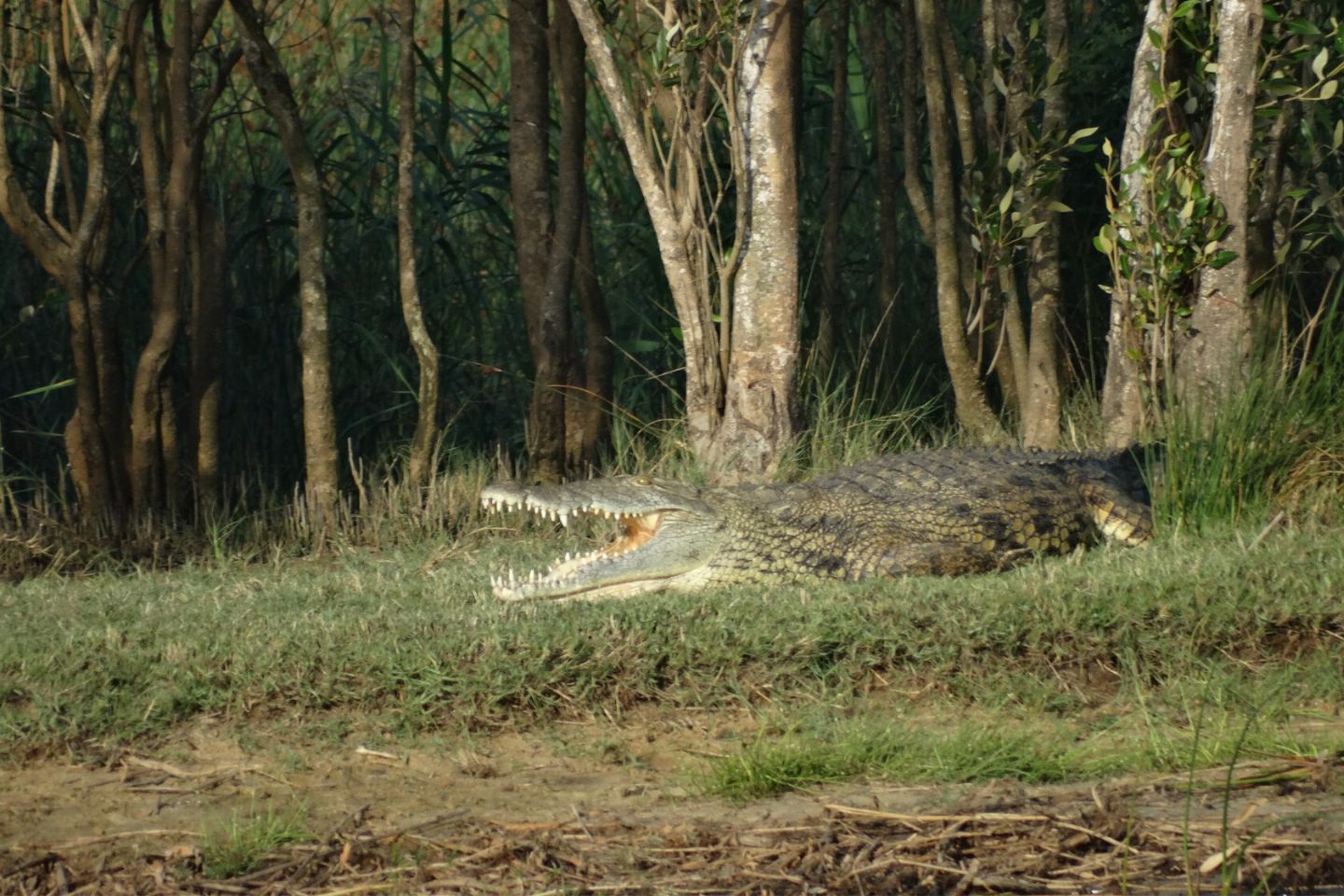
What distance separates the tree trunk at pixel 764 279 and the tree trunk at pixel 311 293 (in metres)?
1.55

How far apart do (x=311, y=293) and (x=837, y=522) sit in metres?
2.25

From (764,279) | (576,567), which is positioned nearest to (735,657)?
(576,567)

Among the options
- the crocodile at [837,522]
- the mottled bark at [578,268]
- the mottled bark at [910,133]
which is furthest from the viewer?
the mottled bark at [910,133]

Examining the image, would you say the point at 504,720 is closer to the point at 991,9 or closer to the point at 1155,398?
the point at 1155,398

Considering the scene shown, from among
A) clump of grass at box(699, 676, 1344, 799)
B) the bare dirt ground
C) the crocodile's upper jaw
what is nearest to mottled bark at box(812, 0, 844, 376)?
the crocodile's upper jaw

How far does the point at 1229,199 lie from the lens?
5.87 m

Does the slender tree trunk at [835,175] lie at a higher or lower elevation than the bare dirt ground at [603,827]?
higher

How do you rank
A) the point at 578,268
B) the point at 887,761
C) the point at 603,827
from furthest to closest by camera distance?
the point at 578,268 → the point at 887,761 → the point at 603,827

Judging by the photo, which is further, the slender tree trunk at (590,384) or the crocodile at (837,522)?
the slender tree trunk at (590,384)

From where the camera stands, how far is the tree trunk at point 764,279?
6.32m

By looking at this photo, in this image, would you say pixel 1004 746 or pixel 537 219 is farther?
pixel 537 219

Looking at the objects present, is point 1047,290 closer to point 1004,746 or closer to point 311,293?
point 311,293

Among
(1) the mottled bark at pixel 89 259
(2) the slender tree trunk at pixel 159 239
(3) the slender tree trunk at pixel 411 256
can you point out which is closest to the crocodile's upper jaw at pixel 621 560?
(3) the slender tree trunk at pixel 411 256

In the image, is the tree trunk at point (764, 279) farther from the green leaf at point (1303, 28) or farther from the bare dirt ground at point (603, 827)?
the bare dirt ground at point (603, 827)
